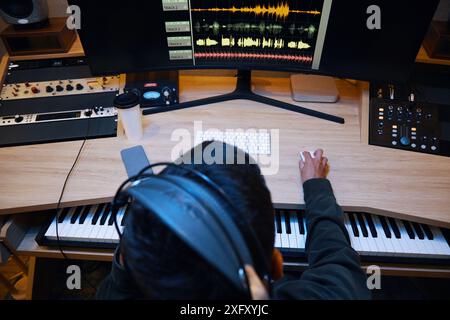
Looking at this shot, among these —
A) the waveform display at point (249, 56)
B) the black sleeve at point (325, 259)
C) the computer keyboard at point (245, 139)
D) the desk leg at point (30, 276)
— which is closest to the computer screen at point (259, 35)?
the waveform display at point (249, 56)

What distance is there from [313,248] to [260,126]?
46 centimetres

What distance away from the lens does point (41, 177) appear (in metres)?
Answer: 0.89

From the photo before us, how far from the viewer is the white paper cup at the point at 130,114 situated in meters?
0.89

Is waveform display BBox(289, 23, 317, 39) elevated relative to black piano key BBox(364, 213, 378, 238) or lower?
elevated

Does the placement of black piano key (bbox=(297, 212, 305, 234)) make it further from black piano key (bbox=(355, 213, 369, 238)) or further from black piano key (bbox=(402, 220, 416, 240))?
black piano key (bbox=(402, 220, 416, 240))

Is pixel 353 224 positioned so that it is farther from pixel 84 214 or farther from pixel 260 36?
pixel 84 214

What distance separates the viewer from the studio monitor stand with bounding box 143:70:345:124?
1.08 m

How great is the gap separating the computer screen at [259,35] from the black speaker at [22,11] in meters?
0.35

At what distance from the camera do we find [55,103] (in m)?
1.08

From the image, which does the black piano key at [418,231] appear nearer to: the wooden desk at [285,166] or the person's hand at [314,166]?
the wooden desk at [285,166]

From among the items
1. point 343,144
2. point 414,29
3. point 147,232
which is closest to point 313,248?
point 343,144

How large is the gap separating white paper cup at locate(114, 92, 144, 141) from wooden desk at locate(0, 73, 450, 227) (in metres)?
0.04

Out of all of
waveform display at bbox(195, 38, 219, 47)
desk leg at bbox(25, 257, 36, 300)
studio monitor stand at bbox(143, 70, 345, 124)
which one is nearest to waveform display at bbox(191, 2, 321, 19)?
waveform display at bbox(195, 38, 219, 47)
